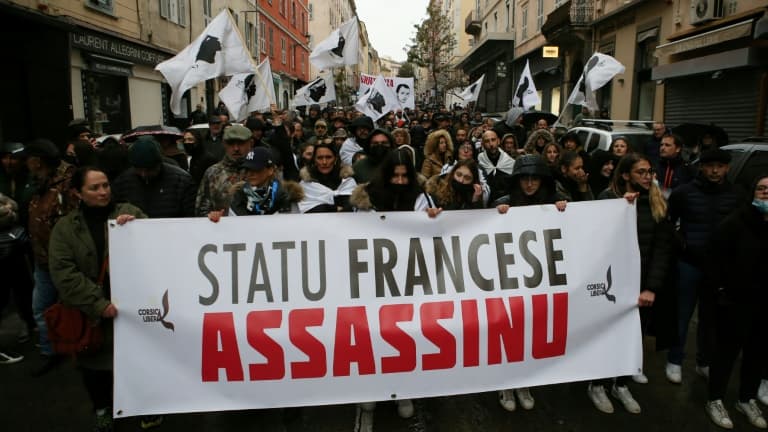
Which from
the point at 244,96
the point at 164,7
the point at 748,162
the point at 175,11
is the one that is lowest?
the point at 748,162

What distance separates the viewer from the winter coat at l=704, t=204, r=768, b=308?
3.73 m

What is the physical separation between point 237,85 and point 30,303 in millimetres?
4600

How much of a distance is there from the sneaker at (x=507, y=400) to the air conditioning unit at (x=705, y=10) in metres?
13.0

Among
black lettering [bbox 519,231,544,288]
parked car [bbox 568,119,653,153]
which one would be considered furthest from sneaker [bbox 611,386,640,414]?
parked car [bbox 568,119,653,153]

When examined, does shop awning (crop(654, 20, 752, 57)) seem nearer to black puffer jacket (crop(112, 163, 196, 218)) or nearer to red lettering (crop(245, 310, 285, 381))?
black puffer jacket (crop(112, 163, 196, 218))

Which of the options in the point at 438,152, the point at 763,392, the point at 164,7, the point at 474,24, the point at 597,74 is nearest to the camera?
A: the point at 763,392

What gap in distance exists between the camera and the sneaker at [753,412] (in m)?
3.85

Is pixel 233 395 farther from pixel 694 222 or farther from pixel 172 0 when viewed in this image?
pixel 172 0

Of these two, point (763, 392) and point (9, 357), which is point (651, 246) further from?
point (9, 357)

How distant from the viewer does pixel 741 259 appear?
3758 mm

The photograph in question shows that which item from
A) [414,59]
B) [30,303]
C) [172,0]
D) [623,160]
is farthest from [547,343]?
[414,59]

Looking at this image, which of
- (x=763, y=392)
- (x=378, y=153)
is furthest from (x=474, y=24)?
(x=763, y=392)

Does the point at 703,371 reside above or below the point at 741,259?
below

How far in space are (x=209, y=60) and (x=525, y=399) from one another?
6.10 meters
